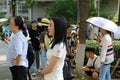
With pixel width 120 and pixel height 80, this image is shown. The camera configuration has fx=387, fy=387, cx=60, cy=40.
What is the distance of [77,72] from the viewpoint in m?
10.8

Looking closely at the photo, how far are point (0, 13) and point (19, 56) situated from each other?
215 ft

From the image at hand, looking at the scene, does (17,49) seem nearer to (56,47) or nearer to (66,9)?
(56,47)

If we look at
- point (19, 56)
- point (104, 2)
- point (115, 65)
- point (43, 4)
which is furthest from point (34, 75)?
point (43, 4)

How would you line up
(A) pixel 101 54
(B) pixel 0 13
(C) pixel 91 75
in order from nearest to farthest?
(A) pixel 101 54, (C) pixel 91 75, (B) pixel 0 13

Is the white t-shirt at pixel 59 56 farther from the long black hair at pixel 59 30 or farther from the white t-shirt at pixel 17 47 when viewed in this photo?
the white t-shirt at pixel 17 47

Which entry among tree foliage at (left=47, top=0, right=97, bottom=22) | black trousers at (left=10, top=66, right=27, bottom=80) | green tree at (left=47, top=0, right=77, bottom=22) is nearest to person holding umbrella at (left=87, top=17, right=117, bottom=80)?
black trousers at (left=10, top=66, right=27, bottom=80)

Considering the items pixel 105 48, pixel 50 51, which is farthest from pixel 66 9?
pixel 50 51

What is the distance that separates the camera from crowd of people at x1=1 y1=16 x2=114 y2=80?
4898 mm

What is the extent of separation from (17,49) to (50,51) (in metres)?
1.49

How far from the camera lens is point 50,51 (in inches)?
195

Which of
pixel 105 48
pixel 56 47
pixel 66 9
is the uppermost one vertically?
pixel 56 47

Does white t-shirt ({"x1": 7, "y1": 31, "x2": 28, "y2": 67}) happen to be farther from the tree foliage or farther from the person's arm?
the tree foliage

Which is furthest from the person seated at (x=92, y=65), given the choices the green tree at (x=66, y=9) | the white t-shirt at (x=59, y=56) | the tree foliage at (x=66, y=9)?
the green tree at (x=66, y=9)

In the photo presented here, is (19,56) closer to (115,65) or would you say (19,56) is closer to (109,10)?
(115,65)
